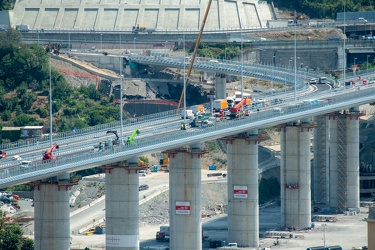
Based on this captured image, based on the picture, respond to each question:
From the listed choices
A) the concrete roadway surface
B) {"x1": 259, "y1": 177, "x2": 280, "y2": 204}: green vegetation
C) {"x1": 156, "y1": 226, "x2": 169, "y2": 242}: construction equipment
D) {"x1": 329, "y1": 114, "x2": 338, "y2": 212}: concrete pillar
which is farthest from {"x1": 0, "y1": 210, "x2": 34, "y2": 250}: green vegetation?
{"x1": 259, "y1": 177, "x2": 280, "y2": 204}: green vegetation

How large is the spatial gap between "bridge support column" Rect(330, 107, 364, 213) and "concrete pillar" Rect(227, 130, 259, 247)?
79.7 ft

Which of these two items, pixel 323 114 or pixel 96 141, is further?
pixel 323 114

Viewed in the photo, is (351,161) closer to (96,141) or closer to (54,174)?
(96,141)

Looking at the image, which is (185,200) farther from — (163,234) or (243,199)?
(163,234)

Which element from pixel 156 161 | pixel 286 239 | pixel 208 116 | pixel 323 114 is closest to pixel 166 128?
pixel 208 116

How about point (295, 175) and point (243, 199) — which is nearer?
point (243, 199)

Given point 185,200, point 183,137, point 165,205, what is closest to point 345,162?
point 165,205

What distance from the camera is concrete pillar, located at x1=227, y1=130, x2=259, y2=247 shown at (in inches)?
6225

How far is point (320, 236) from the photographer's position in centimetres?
16325

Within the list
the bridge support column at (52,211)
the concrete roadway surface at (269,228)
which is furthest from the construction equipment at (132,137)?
the concrete roadway surface at (269,228)

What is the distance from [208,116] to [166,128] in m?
6.50

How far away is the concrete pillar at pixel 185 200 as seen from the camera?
14925cm

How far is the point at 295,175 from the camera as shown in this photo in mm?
171500

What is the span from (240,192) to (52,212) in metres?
26.6
